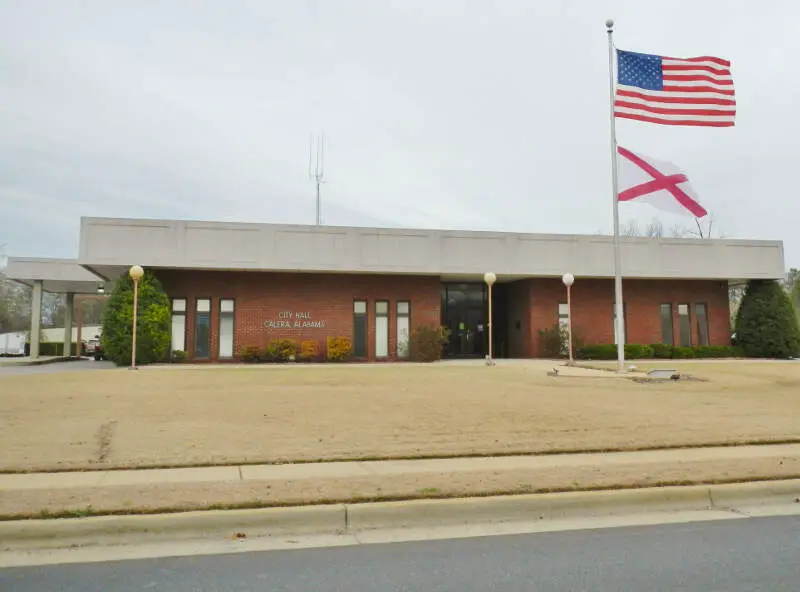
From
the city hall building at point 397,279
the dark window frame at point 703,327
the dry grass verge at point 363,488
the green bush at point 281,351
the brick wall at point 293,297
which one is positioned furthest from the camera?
the dark window frame at point 703,327

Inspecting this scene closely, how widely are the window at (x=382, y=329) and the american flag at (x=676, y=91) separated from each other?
13659 mm

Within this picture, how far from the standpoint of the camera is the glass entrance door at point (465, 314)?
34.2m

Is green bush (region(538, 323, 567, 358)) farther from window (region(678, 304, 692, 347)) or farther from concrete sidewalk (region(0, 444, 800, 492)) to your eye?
concrete sidewalk (region(0, 444, 800, 492))

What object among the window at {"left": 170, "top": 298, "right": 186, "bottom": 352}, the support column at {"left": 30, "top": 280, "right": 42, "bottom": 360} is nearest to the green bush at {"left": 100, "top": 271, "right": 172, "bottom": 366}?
the window at {"left": 170, "top": 298, "right": 186, "bottom": 352}

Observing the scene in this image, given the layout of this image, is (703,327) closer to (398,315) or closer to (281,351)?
(398,315)

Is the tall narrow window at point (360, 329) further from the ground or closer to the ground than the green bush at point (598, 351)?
further from the ground

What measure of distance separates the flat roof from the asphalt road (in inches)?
889

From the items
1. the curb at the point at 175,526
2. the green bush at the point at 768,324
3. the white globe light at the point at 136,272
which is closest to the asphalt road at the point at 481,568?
the curb at the point at 175,526

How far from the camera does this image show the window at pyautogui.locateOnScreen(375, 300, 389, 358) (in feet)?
98.0

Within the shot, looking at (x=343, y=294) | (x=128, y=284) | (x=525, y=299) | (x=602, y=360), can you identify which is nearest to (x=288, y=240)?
(x=343, y=294)

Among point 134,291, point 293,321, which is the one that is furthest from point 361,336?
point 134,291

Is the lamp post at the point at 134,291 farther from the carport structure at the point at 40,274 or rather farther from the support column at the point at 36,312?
the support column at the point at 36,312

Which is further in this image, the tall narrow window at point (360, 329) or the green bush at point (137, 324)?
the tall narrow window at point (360, 329)

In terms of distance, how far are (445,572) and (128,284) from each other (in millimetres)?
23610
